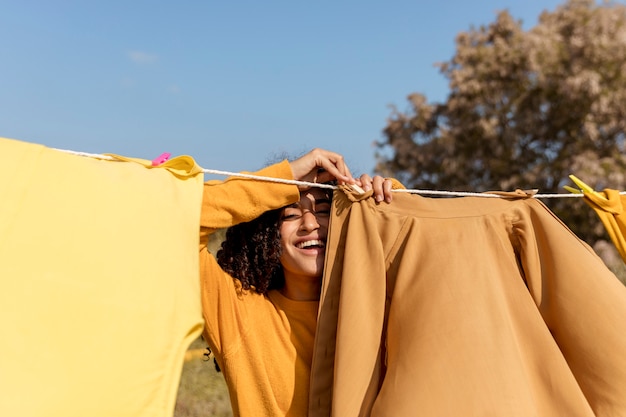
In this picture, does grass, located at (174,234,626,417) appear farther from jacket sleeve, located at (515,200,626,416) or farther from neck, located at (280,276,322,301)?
jacket sleeve, located at (515,200,626,416)

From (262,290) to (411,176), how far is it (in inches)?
517

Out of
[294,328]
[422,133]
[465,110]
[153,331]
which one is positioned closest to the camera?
[153,331]

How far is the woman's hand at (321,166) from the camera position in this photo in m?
2.10

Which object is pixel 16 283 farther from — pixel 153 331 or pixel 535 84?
pixel 535 84

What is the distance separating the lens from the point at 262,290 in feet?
7.18

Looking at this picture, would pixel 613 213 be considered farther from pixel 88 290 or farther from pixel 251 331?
pixel 88 290

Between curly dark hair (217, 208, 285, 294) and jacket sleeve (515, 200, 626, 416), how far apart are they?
0.78 metres

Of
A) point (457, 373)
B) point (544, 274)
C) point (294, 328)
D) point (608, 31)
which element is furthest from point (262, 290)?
point (608, 31)

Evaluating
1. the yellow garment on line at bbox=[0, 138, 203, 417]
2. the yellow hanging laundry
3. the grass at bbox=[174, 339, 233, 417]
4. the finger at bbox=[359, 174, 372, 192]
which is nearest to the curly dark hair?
the finger at bbox=[359, 174, 372, 192]

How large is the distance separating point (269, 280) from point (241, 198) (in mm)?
360

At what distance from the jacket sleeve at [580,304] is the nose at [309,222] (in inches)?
25.4

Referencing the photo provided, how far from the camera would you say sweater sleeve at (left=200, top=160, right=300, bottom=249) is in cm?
191

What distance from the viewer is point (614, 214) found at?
2.30 metres

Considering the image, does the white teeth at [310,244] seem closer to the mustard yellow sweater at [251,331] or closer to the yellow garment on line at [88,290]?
the mustard yellow sweater at [251,331]
